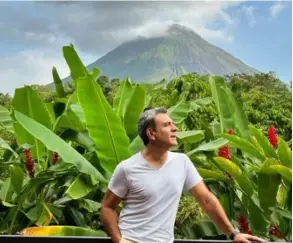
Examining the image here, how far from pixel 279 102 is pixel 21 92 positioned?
24.2ft

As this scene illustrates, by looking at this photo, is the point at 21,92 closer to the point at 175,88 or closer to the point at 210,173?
the point at 210,173

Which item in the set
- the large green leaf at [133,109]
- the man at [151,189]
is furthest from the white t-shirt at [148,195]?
the large green leaf at [133,109]

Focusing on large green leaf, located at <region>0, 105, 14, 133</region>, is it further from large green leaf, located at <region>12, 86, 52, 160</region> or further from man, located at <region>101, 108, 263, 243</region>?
man, located at <region>101, 108, 263, 243</region>

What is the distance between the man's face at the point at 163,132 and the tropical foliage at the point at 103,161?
13.5 inches

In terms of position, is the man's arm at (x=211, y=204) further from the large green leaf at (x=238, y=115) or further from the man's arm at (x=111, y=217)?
the large green leaf at (x=238, y=115)

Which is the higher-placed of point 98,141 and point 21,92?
point 21,92

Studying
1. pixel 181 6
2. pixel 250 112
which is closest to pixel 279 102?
pixel 250 112

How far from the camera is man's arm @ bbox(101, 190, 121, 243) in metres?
1.44

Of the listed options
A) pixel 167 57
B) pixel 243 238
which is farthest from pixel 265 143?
pixel 167 57

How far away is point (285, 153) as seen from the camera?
183 centimetres

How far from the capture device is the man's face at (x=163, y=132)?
4.69 ft

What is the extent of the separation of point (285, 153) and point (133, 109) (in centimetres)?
67

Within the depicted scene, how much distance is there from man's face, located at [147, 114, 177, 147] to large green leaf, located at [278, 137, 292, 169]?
502mm

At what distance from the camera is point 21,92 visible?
233cm
